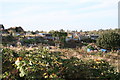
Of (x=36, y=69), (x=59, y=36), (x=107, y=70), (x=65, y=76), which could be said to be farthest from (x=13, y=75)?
(x=59, y=36)

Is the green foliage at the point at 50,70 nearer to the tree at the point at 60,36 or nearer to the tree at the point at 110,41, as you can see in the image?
the tree at the point at 110,41

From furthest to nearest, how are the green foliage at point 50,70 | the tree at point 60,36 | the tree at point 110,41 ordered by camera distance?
the tree at point 60,36 < the tree at point 110,41 < the green foliage at point 50,70

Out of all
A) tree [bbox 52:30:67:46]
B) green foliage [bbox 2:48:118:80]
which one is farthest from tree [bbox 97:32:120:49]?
green foliage [bbox 2:48:118:80]

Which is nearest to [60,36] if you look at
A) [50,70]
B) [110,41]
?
[110,41]

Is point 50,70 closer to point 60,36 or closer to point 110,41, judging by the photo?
point 110,41

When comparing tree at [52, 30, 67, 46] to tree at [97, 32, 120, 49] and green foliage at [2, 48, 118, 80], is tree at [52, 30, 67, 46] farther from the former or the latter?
green foliage at [2, 48, 118, 80]

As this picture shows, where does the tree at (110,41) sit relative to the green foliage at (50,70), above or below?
below

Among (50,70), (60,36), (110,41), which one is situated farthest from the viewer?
(60,36)

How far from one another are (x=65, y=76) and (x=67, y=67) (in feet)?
0.76

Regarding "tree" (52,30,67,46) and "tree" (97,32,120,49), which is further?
"tree" (52,30,67,46)

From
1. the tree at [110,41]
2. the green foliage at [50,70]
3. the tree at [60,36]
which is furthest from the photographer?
the tree at [60,36]

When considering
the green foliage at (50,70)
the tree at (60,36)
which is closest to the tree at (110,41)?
the tree at (60,36)

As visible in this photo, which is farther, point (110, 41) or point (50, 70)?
point (110, 41)

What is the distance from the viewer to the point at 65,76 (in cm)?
417
